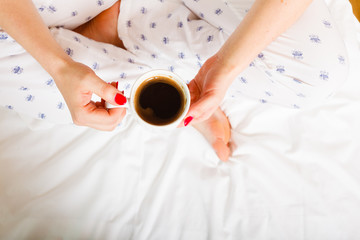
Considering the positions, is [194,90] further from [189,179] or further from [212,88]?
[189,179]

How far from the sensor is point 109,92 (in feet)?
1.85

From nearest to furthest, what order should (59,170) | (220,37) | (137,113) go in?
(137,113), (220,37), (59,170)

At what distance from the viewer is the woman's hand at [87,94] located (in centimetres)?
57

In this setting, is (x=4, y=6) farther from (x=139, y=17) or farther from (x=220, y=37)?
(x=220, y=37)

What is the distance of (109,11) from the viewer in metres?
0.85

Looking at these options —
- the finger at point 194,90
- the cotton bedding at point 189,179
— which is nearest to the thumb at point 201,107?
the finger at point 194,90

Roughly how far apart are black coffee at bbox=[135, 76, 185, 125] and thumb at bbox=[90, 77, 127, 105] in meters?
0.04

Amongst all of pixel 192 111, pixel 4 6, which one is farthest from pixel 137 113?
pixel 4 6

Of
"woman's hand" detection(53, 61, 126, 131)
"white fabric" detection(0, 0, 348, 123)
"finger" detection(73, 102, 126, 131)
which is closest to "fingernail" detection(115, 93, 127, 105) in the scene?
"woman's hand" detection(53, 61, 126, 131)

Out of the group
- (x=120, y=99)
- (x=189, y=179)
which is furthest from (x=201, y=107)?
(x=189, y=179)

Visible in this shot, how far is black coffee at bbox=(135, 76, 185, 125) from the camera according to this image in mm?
591

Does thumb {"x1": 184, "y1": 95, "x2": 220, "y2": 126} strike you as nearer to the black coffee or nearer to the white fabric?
the black coffee

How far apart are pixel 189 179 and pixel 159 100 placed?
362 millimetres

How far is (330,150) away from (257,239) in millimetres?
385
